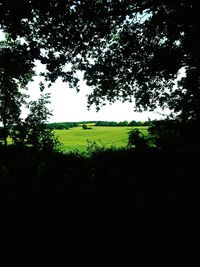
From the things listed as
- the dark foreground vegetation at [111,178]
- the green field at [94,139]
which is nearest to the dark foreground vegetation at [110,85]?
the dark foreground vegetation at [111,178]

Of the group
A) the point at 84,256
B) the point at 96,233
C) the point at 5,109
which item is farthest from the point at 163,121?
the point at 5,109

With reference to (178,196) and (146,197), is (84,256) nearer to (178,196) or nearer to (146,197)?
(146,197)

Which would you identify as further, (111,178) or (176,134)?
(176,134)

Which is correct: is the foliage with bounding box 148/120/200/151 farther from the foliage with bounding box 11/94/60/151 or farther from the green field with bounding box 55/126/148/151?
the green field with bounding box 55/126/148/151

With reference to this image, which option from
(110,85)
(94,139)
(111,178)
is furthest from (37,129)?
(94,139)

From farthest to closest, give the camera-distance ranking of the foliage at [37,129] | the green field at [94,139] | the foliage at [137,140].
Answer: the green field at [94,139] < the foliage at [37,129] < the foliage at [137,140]

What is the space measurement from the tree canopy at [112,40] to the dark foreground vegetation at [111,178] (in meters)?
2.24

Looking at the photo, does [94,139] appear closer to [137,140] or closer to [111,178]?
[137,140]

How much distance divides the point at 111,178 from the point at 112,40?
9517 mm

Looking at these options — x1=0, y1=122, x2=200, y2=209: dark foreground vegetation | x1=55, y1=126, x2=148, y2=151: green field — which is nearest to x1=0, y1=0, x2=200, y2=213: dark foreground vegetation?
x1=0, y1=122, x2=200, y2=209: dark foreground vegetation

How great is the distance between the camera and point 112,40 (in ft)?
44.1

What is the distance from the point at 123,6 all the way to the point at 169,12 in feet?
7.99

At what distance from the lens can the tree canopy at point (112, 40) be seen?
26.5 feet

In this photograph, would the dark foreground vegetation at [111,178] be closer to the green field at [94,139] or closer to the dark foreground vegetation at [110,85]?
the dark foreground vegetation at [110,85]
